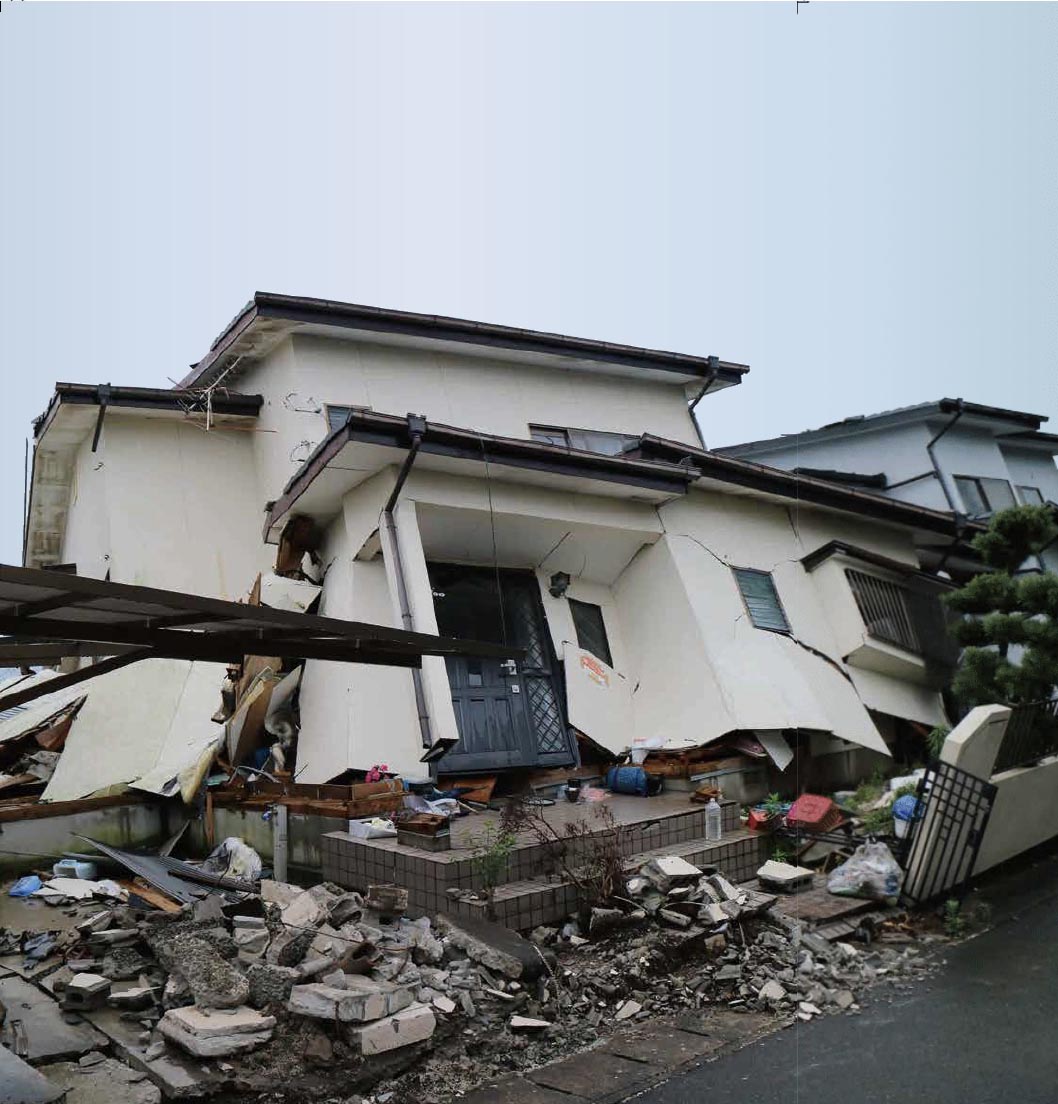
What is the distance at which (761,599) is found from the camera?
498 inches

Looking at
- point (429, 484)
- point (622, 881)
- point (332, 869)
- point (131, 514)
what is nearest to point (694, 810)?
point (622, 881)

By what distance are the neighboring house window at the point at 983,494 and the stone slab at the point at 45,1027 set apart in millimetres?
17513

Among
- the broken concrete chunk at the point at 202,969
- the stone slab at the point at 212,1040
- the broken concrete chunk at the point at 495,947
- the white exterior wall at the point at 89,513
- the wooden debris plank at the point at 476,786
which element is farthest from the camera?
the white exterior wall at the point at 89,513

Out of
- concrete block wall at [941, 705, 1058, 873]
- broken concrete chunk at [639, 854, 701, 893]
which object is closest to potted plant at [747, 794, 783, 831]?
concrete block wall at [941, 705, 1058, 873]

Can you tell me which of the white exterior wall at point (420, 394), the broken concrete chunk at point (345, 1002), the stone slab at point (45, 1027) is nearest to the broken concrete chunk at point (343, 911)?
the broken concrete chunk at point (345, 1002)

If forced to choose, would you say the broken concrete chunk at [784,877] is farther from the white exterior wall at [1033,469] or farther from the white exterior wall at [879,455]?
the white exterior wall at [1033,469]

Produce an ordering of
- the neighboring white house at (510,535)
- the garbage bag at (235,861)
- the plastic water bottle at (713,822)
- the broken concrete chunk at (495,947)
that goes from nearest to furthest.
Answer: the broken concrete chunk at (495,947) → the garbage bag at (235,861) → the plastic water bottle at (713,822) → the neighboring white house at (510,535)

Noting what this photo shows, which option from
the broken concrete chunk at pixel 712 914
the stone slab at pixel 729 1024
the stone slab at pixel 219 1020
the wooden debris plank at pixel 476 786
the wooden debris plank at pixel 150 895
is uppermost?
the wooden debris plank at pixel 476 786

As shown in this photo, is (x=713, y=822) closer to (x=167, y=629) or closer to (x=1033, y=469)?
(x=167, y=629)

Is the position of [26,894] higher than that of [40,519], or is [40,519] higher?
[40,519]

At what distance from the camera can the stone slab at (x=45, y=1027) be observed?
5188 millimetres

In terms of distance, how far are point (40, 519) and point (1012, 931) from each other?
15423 mm

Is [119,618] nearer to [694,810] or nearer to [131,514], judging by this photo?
[694,810]

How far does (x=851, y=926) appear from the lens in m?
7.75
